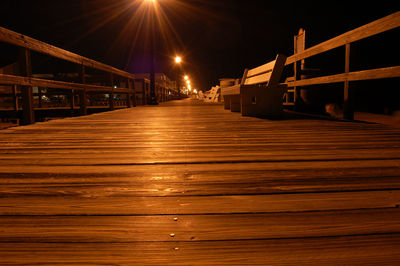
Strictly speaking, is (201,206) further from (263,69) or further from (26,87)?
(263,69)

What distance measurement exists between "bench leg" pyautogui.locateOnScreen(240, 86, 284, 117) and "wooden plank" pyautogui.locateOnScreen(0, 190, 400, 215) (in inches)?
147

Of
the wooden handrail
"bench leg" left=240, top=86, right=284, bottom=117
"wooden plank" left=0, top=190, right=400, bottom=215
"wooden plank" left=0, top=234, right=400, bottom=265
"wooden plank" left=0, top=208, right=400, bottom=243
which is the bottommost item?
"wooden plank" left=0, top=234, right=400, bottom=265

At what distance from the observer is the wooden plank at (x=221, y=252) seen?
736 mm

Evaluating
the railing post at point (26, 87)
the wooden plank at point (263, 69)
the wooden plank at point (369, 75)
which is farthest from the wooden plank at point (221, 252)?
the wooden plank at point (263, 69)

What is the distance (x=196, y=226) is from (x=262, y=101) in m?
4.30

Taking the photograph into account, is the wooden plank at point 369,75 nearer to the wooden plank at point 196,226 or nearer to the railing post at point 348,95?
the railing post at point 348,95

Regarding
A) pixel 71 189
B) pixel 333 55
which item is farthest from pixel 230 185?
pixel 333 55

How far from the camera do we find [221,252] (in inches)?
30.5

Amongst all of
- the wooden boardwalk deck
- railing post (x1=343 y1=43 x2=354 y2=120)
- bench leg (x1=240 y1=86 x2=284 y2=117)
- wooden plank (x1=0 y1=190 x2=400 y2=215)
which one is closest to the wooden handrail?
the wooden boardwalk deck

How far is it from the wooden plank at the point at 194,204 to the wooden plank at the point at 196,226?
0.04 m

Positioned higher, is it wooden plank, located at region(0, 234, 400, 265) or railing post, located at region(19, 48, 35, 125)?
railing post, located at region(19, 48, 35, 125)

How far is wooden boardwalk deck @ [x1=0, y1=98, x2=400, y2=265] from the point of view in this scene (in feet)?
2.55

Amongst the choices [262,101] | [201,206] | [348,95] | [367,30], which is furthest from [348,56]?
[201,206]

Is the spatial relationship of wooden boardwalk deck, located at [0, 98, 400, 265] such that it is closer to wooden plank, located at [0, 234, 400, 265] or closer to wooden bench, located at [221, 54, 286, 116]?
wooden plank, located at [0, 234, 400, 265]
